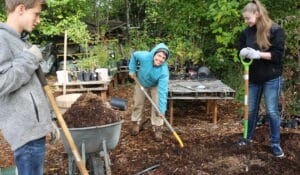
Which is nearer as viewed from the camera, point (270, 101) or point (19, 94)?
point (19, 94)

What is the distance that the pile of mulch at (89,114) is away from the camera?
327 centimetres

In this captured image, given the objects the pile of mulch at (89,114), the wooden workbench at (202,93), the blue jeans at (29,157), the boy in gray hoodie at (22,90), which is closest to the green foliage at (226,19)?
the wooden workbench at (202,93)

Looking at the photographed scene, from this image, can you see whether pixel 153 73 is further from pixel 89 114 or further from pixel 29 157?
pixel 29 157

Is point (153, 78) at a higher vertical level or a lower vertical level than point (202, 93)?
higher

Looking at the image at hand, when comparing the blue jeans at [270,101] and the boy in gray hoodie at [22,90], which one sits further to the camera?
the blue jeans at [270,101]

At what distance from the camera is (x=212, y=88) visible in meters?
5.56

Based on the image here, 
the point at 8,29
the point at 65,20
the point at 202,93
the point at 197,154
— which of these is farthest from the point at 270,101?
the point at 65,20

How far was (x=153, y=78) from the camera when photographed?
475 cm

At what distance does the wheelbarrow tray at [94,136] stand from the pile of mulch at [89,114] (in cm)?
13

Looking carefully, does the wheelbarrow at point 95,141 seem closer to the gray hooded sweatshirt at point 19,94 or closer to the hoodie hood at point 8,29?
the gray hooded sweatshirt at point 19,94

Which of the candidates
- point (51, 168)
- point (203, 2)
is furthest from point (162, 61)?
point (203, 2)

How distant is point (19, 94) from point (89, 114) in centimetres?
132

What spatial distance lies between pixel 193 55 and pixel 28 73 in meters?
5.47

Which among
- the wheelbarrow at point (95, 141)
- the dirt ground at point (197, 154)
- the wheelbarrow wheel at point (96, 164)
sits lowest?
the dirt ground at point (197, 154)
